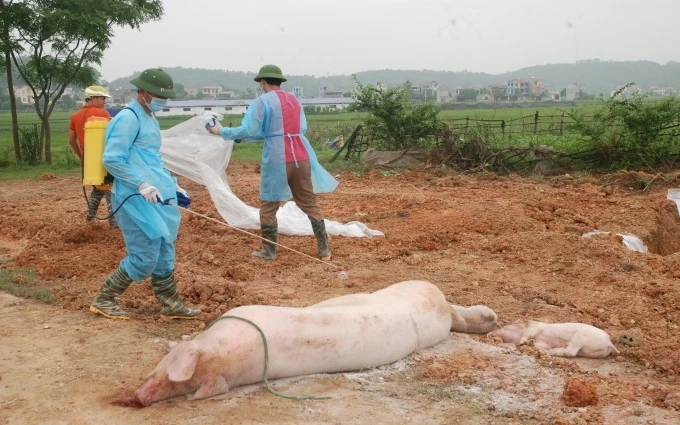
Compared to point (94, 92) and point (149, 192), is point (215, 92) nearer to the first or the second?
point (94, 92)

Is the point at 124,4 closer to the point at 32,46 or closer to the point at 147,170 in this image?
the point at 32,46

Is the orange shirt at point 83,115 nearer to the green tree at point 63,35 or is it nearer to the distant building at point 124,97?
the distant building at point 124,97

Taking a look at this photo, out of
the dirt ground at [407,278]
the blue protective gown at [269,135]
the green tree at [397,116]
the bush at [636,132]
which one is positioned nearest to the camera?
the dirt ground at [407,278]

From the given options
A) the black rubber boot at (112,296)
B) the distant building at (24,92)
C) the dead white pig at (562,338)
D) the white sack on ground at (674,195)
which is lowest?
the dead white pig at (562,338)

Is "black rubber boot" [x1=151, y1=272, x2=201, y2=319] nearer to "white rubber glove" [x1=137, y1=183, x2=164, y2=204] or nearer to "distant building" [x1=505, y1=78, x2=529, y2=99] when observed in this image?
"white rubber glove" [x1=137, y1=183, x2=164, y2=204]

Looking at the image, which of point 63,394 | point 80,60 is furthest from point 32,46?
point 63,394

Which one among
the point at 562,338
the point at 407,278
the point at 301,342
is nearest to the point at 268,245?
the point at 407,278

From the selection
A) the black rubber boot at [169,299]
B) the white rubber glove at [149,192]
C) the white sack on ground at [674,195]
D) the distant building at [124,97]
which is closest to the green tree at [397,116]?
the distant building at [124,97]

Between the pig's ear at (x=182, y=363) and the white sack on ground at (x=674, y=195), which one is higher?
the white sack on ground at (x=674, y=195)

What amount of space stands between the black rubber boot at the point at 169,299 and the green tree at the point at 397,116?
10666 millimetres

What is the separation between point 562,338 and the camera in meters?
4.93

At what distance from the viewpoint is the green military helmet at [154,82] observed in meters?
5.18

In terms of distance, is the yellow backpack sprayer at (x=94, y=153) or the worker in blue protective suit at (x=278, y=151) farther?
the worker in blue protective suit at (x=278, y=151)

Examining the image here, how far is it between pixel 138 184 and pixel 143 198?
16 cm
